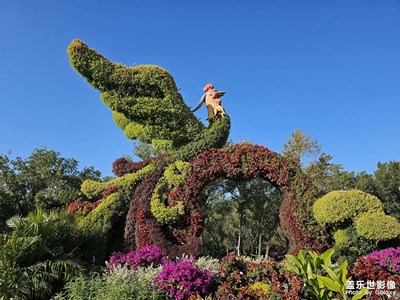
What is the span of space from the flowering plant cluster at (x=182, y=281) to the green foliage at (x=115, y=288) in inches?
6.0

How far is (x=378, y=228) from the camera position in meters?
8.76

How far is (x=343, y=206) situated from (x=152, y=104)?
5.43 m

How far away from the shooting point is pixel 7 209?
62.6 feet

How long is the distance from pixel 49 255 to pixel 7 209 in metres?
13.9

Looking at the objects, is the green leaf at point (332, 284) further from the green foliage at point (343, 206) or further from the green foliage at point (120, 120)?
the green foliage at point (120, 120)

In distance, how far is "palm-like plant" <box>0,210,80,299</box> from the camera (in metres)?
6.25

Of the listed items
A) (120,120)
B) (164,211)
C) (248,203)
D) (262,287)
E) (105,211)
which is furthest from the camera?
(248,203)

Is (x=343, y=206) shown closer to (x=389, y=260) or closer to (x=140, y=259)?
(x=389, y=260)

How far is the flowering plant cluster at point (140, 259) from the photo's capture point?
7.75 m

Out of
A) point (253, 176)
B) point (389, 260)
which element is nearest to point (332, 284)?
point (389, 260)

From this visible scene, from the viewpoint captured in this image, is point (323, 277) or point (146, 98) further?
point (146, 98)

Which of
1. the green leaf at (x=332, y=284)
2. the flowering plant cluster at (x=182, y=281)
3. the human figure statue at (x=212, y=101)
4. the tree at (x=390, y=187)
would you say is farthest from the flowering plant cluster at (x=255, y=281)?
the tree at (x=390, y=187)

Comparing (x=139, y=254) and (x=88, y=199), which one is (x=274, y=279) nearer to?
(x=139, y=254)

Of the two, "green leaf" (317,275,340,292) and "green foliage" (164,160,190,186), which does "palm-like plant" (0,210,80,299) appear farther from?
"green leaf" (317,275,340,292)
